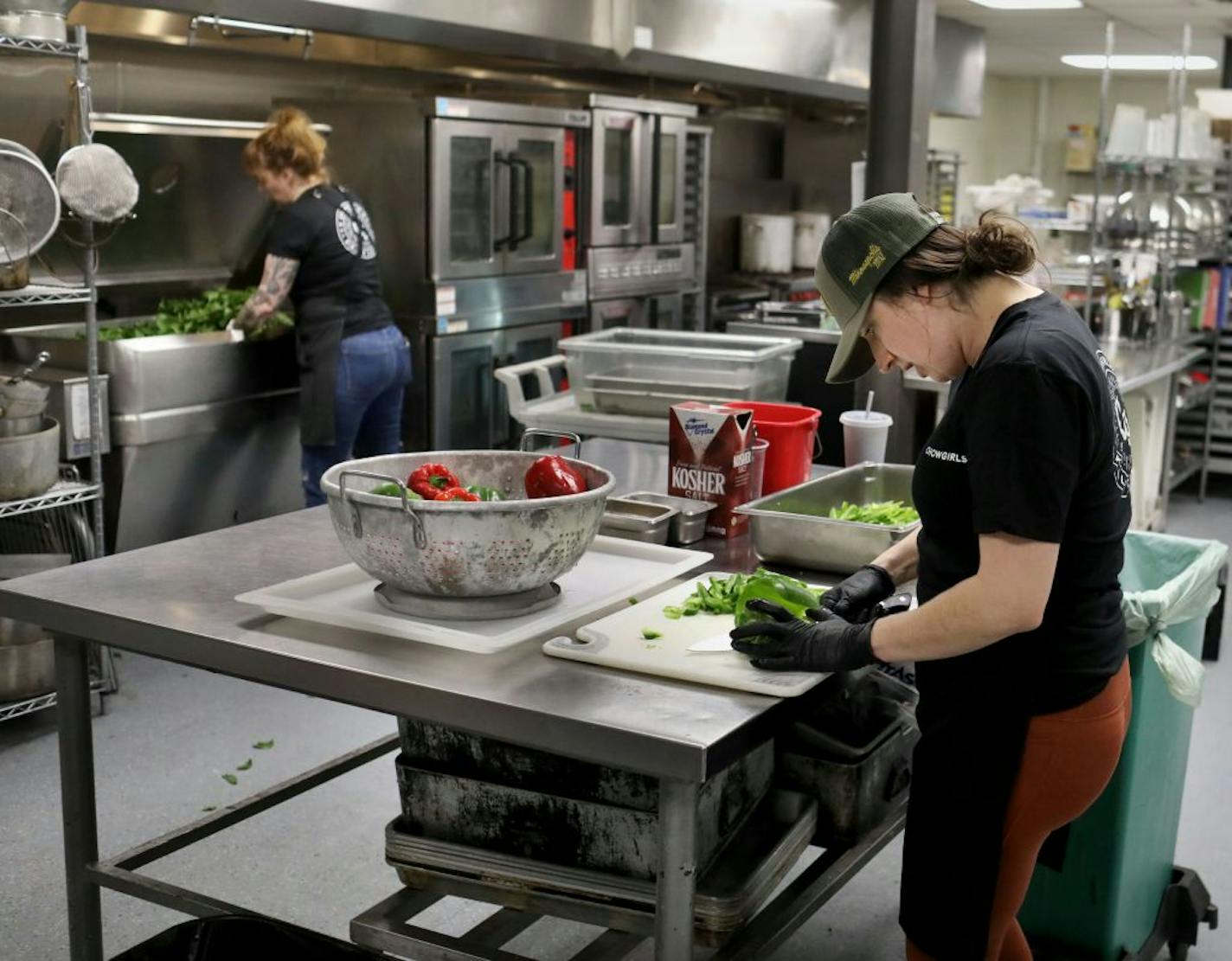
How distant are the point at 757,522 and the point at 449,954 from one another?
34.4 inches

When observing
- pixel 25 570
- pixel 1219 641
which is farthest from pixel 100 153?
pixel 1219 641

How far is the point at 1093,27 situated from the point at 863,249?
8626 mm

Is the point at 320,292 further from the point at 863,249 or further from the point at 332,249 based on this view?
the point at 863,249

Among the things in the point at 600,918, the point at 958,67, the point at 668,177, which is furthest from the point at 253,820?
the point at 958,67

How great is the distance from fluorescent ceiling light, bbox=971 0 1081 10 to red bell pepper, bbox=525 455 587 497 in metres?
6.77

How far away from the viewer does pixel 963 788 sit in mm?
1928

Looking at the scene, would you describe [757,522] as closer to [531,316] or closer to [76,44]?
[76,44]

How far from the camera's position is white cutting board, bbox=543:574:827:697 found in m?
1.83

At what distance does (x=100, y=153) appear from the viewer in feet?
12.7

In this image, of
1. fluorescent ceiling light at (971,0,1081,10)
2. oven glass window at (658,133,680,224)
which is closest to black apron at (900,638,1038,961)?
oven glass window at (658,133,680,224)

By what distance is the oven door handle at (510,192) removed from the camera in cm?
551

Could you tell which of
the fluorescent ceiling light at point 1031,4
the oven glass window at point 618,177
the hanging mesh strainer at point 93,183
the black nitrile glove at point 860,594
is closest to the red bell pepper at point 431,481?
the black nitrile glove at point 860,594

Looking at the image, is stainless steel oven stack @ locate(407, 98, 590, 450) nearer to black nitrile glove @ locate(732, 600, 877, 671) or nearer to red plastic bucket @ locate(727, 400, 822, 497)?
red plastic bucket @ locate(727, 400, 822, 497)

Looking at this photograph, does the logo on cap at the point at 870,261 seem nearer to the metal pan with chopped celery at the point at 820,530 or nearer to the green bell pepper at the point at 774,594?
the green bell pepper at the point at 774,594
